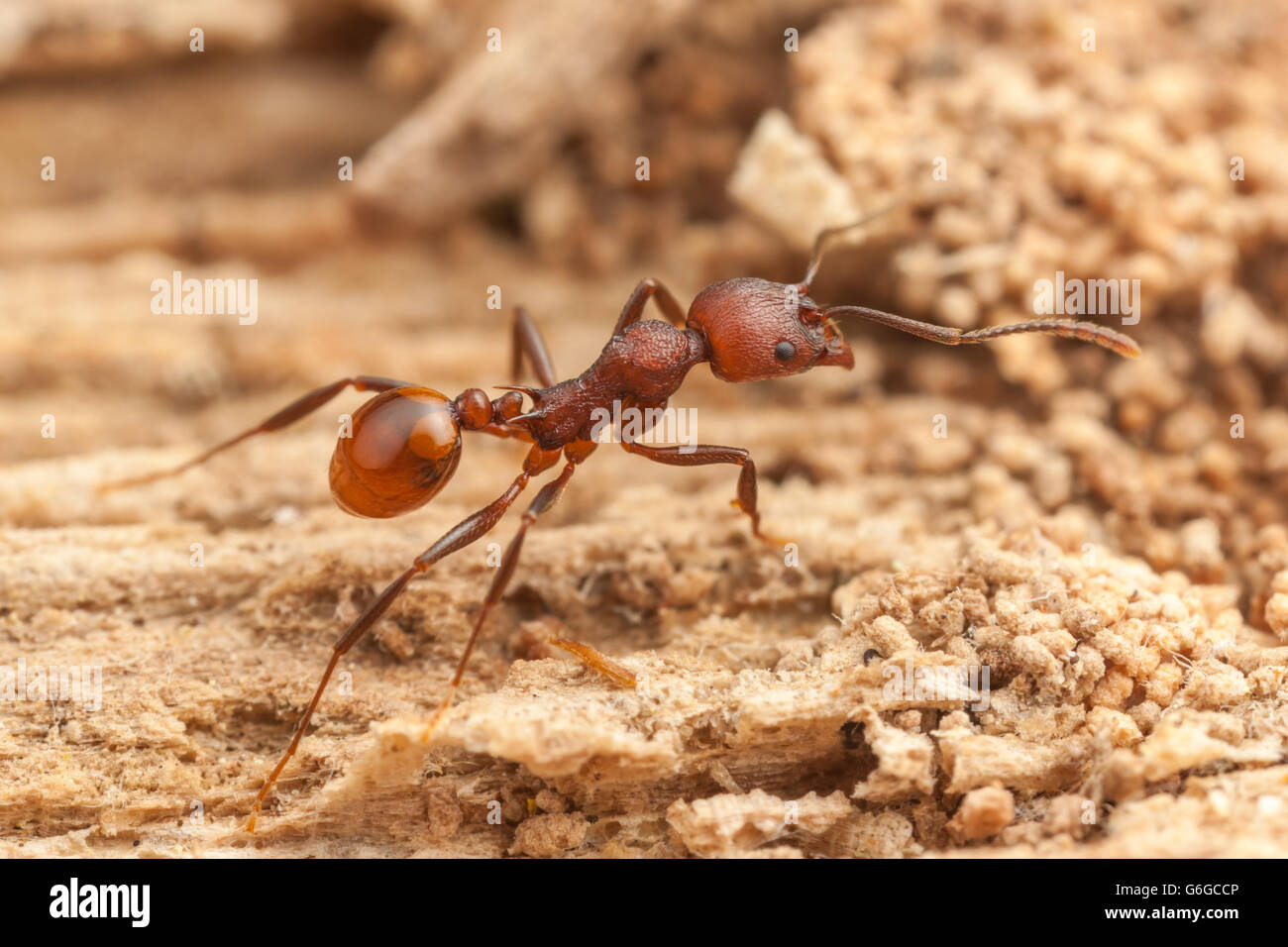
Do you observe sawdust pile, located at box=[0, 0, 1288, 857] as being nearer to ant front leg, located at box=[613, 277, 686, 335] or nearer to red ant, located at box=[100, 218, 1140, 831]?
red ant, located at box=[100, 218, 1140, 831]

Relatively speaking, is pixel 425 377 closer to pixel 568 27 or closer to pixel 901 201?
pixel 568 27

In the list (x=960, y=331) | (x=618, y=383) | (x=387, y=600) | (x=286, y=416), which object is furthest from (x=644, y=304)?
(x=387, y=600)

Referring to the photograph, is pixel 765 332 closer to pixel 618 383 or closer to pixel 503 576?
Result: pixel 618 383

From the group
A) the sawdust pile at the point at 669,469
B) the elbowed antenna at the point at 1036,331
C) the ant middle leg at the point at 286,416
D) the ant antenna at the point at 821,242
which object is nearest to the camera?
the sawdust pile at the point at 669,469

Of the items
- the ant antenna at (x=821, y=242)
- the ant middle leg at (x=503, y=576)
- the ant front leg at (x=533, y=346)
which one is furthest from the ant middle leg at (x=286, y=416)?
the ant antenna at (x=821, y=242)

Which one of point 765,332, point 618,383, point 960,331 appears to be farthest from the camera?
point 618,383

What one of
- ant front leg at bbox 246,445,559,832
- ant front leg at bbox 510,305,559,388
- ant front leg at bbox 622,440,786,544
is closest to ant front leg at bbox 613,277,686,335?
ant front leg at bbox 510,305,559,388

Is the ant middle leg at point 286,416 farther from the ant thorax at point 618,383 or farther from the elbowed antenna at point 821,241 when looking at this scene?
the elbowed antenna at point 821,241
